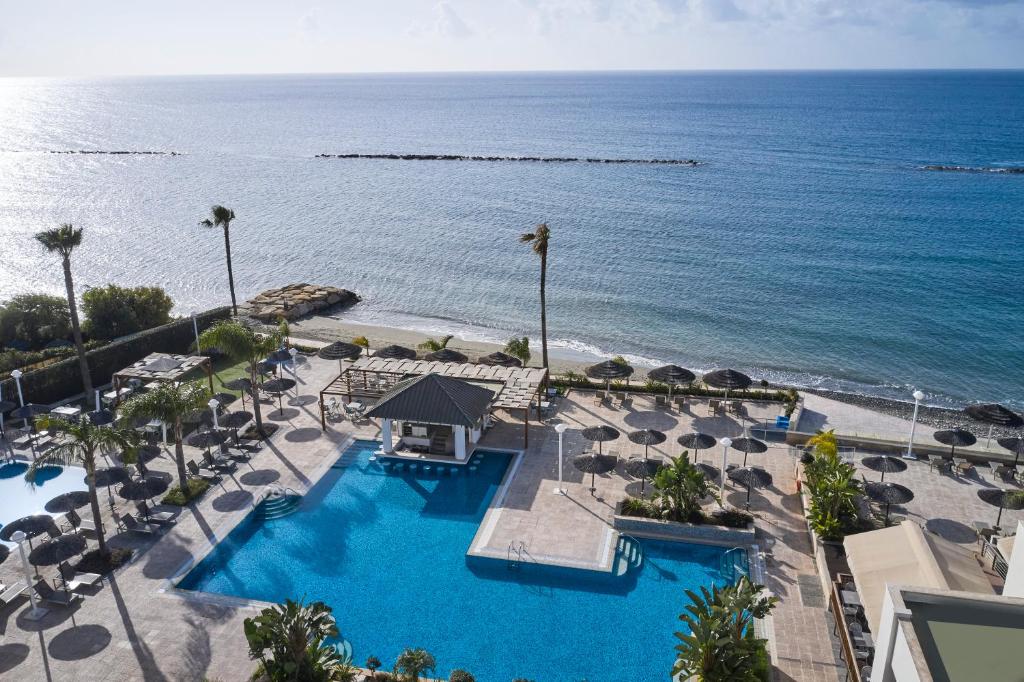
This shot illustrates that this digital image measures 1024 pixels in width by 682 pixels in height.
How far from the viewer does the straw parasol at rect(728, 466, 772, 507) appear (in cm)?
2566

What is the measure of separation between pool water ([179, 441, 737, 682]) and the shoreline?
1747 cm

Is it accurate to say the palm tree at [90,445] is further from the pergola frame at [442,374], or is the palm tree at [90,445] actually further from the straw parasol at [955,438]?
the straw parasol at [955,438]

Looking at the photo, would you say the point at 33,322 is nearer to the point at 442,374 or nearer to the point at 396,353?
the point at 396,353

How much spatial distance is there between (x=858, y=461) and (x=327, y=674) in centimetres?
2243

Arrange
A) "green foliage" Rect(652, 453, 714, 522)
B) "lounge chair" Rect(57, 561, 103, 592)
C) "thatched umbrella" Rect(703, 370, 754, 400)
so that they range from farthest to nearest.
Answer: "thatched umbrella" Rect(703, 370, 754, 400), "green foliage" Rect(652, 453, 714, 522), "lounge chair" Rect(57, 561, 103, 592)

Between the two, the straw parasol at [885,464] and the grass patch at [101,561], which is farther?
the straw parasol at [885,464]

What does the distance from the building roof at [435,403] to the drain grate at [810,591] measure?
43.1 ft

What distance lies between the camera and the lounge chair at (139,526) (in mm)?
25219

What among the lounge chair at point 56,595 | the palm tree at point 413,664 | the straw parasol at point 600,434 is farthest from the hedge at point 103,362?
the palm tree at point 413,664

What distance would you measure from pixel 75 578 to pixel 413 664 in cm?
1178

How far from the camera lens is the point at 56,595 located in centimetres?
2180

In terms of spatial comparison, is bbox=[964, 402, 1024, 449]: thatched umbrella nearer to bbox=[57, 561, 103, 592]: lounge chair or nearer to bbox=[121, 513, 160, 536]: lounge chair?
bbox=[121, 513, 160, 536]: lounge chair

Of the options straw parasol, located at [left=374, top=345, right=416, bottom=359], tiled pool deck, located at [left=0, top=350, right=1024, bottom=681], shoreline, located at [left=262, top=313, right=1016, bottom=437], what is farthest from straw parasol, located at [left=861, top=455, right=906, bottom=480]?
straw parasol, located at [left=374, top=345, right=416, bottom=359]

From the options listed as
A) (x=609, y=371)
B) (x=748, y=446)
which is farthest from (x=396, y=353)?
(x=748, y=446)
